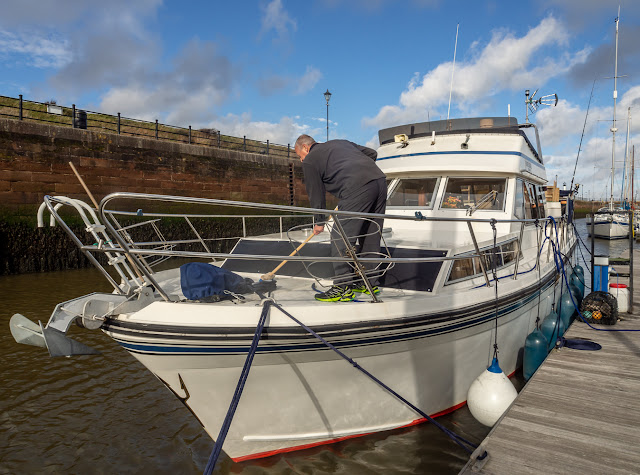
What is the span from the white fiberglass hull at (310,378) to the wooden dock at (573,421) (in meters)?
0.69

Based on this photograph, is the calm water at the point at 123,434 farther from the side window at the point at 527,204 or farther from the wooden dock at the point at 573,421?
the side window at the point at 527,204

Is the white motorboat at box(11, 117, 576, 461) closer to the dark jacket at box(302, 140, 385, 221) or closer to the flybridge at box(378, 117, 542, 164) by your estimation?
the dark jacket at box(302, 140, 385, 221)

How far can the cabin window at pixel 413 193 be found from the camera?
6.00 m

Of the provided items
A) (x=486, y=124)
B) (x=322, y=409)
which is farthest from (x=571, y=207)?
(x=322, y=409)

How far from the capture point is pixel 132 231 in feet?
43.8

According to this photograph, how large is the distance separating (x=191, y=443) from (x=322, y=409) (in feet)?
4.96

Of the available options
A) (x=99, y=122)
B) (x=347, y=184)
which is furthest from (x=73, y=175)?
(x=347, y=184)

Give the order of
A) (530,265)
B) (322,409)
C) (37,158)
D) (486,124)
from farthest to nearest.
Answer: (37,158), (486,124), (530,265), (322,409)

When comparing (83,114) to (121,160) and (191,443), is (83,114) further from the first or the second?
(191,443)

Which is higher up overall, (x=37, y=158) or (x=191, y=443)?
(x=37, y=158)

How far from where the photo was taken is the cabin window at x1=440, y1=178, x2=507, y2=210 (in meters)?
5.78

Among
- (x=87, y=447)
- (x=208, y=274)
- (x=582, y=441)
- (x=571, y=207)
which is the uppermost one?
(x=571, y=207)

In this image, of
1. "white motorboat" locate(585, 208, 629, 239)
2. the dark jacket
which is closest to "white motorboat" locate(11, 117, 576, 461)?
the dark jacket

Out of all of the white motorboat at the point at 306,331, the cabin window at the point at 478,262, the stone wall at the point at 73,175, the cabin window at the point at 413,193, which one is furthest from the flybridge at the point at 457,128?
the stone wall at the point at 73,175
